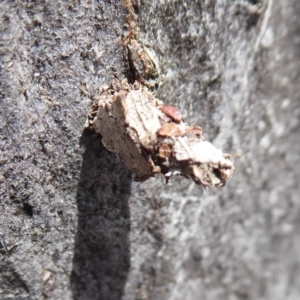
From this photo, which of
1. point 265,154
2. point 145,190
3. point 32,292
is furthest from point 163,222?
point 265,154

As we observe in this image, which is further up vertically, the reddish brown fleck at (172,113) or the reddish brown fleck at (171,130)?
the reddish brown fleck at (172,113)

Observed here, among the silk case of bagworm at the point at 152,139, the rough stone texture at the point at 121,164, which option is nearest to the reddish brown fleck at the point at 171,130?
the silk case of bagworm at the point at 152,139

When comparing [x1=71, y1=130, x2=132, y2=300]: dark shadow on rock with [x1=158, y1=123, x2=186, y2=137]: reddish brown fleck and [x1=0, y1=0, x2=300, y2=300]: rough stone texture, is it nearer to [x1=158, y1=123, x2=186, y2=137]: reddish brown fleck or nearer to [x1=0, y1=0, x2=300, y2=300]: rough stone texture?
[x1=0, y1=0, x2=300, y2=300]: rough stone texture

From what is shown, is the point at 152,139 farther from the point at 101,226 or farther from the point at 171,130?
the point at 101,226

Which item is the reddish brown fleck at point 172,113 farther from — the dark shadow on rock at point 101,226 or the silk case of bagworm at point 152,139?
the dark shadow on rock at point 101,226

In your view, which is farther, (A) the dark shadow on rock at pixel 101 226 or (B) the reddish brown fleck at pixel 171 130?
(A) the dark shadow on rock at pixel 101 226

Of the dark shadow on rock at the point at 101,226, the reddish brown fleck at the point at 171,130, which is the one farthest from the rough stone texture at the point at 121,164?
the reddish brown fleck at the point at 171,130
